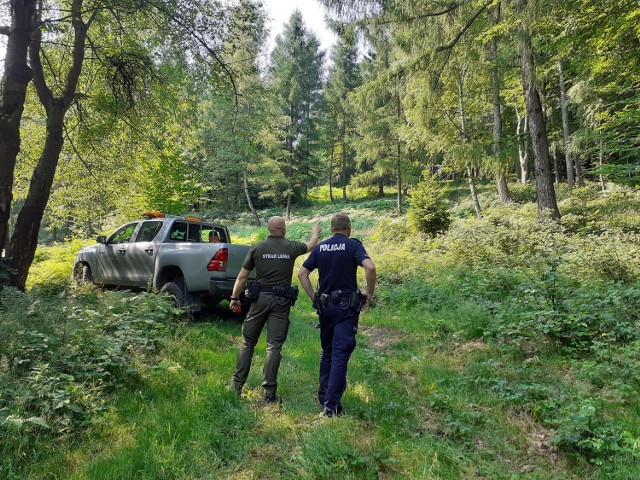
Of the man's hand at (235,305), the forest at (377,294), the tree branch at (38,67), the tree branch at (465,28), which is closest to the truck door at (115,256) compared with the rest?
the forest at (377,294)

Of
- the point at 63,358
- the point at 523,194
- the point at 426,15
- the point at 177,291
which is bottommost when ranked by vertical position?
the point at 63,358

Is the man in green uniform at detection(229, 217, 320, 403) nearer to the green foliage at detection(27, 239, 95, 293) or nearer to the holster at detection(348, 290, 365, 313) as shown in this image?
the holster at detection(348, 290, 365, 313)

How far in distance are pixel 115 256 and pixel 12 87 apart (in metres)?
3.34

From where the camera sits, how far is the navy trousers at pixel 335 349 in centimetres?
356

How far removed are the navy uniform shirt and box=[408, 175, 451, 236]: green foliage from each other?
9914mm

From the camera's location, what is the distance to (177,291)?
6.44 meters

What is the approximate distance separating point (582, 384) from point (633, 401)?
457 millimetres

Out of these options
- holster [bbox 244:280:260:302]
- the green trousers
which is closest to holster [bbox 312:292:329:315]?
the green trousers

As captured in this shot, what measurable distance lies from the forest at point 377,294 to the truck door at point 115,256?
535 mm

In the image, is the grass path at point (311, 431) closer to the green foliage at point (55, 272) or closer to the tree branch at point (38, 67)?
the green foliage at point (55, 272)

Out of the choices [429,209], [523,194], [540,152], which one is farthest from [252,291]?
[523,194]

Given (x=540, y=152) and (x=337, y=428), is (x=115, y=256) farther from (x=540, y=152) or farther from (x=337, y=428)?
(x=540, y=152)

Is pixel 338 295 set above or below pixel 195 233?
below

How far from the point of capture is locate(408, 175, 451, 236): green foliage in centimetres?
1327
